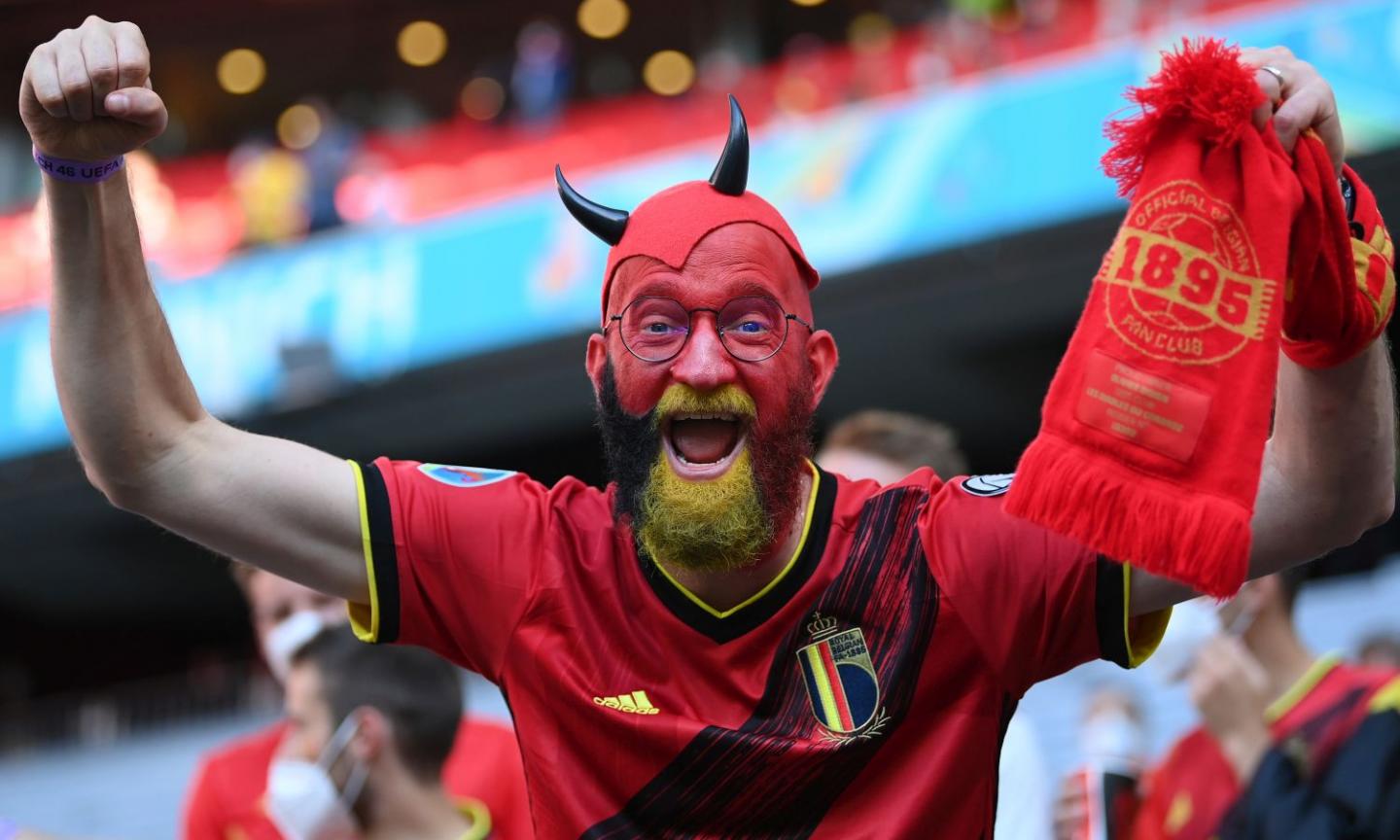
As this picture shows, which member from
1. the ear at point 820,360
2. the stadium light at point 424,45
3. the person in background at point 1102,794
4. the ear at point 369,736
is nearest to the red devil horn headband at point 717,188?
the ear at point 820,360

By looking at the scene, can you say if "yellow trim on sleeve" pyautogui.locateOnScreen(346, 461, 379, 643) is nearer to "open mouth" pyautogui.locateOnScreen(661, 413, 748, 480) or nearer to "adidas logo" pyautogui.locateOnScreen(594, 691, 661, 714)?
"adidas logo" pyautogui.locateOnScreen(594, 691, 661, 714)

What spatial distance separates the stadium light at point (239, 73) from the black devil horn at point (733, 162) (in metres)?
19.6

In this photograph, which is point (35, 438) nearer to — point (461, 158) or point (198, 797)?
point (461, 158)

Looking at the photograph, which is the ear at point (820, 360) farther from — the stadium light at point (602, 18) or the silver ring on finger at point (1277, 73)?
the stadium light at point (602, 18)

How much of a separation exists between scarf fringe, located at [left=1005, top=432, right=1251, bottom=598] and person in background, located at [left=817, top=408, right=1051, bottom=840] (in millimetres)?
1292

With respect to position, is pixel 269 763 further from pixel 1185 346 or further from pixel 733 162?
pixel 1185 346

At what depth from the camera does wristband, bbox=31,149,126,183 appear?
2588mm

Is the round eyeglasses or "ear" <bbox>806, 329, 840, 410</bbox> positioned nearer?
the round eyeglasses

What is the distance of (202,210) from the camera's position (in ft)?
50.9

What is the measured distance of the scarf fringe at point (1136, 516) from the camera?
2.33 meters

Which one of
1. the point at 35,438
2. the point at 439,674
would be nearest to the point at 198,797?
the point at 439,674

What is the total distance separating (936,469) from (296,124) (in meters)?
17.8

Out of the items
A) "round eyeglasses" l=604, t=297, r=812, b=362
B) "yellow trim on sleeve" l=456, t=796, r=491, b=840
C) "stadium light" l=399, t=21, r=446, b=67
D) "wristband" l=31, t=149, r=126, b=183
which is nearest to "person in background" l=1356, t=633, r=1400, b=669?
"yellow trim on sleeve" l=456, t=796, r=491, b=840

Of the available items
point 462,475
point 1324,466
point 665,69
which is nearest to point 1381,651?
point 1324,466
